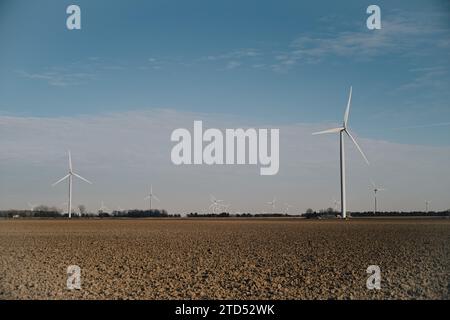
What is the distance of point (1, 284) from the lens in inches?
777

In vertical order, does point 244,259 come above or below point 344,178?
below

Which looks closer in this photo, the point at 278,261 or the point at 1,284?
the point at 1,284

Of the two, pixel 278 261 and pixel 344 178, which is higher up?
pixel 344 178

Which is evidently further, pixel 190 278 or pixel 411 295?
pixel 190 278
